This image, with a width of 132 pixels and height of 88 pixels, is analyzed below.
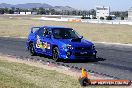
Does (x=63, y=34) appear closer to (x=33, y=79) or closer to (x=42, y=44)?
(x=42, y=44)

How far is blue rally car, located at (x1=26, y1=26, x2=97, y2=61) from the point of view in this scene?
55.8 feet

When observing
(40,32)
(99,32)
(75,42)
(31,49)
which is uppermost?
(40,32)

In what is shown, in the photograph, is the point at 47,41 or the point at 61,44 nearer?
the point at 61,44

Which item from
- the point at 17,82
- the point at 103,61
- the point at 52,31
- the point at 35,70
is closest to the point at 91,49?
the point at 103,61

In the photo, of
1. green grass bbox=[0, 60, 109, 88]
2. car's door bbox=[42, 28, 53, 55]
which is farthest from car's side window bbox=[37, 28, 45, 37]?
green grass bbox=[0, 60, 109, 88]

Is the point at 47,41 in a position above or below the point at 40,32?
below

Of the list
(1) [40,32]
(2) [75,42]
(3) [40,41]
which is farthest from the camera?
(1) [40,32]

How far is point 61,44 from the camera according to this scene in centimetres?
1714

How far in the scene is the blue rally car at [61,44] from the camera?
17.0m

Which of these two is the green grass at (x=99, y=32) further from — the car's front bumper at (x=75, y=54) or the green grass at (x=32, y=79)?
the green grass at (x=32, y=79)

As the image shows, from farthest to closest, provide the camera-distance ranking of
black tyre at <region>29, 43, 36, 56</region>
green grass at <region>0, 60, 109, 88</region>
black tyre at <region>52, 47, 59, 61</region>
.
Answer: black tyre at <region>29, 43, 36, 56</region> → black tyre at <region>52, 47, 59, 61</region> → green grass at <region>0, 60, 109, 88</region>

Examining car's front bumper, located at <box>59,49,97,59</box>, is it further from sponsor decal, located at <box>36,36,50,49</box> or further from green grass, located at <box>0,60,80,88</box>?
green grass, located at <box>0,60,80,88</box>

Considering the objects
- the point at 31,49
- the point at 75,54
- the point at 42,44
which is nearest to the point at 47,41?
the point at 42,44

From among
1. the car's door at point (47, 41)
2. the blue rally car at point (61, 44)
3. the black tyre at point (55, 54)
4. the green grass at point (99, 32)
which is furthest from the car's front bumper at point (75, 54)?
the green grass at point (99, 32)
